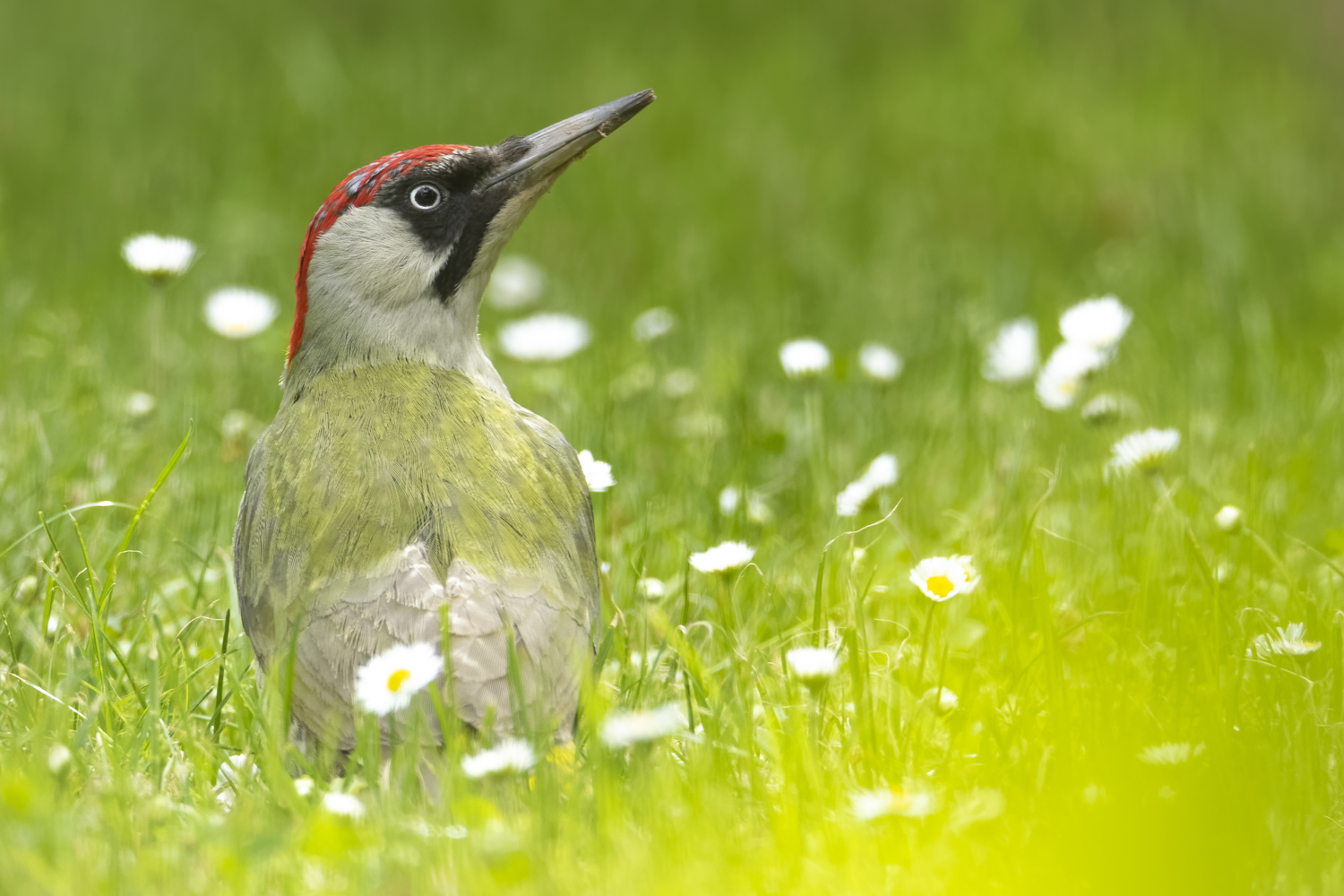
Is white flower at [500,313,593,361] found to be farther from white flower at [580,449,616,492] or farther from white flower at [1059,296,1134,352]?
white flower at [1059,296,1134,352]

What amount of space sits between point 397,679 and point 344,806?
255 mm

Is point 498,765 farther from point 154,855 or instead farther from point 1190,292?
point 1190,292

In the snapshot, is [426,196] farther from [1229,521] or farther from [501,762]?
[1229,521]

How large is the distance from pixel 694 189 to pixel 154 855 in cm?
551

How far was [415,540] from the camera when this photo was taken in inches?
101

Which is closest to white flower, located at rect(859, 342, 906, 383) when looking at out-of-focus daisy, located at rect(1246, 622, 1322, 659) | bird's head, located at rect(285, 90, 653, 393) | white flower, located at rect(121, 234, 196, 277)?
bird's head, located at rect(285, 90, 653, 393)

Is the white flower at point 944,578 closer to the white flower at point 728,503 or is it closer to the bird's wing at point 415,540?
the bird's wing at point 415,540

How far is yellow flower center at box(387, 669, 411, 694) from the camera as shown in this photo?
2.31 m

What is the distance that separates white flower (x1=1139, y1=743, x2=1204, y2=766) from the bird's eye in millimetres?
1766

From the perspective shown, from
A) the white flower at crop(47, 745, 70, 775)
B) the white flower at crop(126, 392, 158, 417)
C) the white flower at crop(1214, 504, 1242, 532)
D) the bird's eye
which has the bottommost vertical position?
the white flower at crop(47, 745, 70, 775)

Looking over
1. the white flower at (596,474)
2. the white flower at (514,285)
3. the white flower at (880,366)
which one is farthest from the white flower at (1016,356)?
the white flower at (514,285)

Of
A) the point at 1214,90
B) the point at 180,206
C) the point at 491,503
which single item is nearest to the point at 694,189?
the point at 180,206

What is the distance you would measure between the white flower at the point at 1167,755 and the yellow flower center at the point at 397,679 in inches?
44.0

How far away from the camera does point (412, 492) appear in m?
2.64
